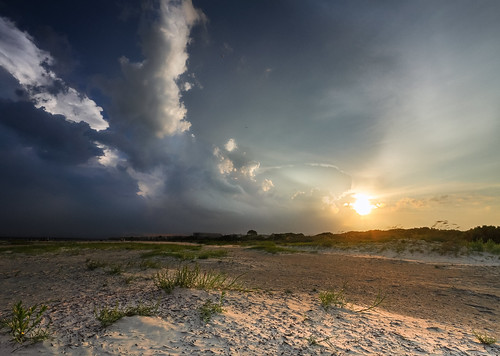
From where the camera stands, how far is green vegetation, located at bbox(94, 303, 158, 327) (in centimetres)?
298

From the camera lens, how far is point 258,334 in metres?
3.04

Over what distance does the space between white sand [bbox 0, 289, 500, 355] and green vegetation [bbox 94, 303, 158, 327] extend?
0.08 metres

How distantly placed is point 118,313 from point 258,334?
179 cm

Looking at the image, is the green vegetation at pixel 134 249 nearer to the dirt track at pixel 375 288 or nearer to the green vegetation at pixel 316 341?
the dirt track at pixel 375 288

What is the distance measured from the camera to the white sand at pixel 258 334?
103 inches

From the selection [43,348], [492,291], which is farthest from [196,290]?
[492,291]

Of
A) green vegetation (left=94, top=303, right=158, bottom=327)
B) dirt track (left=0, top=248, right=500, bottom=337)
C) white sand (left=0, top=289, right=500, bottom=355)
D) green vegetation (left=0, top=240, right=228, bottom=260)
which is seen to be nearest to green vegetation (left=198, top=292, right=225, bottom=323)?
white sand (left=0, top=289, right=500, bottom=355)

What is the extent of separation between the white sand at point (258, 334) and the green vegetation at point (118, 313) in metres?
0.08

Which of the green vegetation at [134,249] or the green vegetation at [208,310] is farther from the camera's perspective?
the green vegetation at [134,249]

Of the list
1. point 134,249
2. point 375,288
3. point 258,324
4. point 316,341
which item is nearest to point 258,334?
point 258,324

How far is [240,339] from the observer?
114 inches

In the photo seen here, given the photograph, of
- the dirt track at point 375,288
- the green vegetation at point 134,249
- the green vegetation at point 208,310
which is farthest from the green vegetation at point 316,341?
the green vegetation at point 134,249

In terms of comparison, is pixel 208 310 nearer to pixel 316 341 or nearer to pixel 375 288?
pixel 316 341

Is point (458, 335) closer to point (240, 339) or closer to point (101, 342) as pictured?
point (240, 339)
